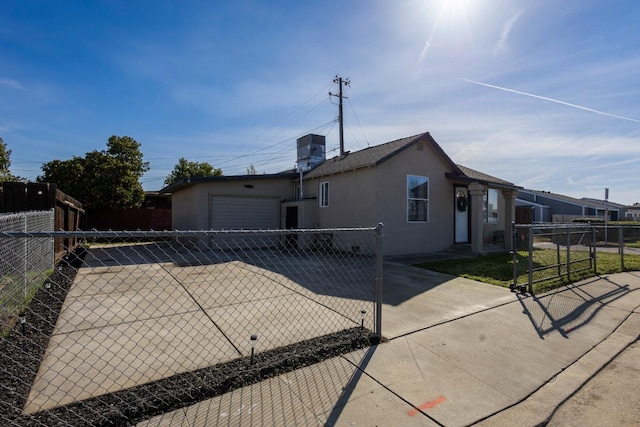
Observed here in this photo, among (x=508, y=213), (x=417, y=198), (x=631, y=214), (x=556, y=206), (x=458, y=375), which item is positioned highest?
(x=556, y=206)

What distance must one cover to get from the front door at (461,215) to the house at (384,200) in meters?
0.04

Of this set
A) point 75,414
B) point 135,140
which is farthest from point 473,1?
point 135,140

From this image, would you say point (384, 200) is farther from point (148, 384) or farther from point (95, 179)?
point (95, 179)

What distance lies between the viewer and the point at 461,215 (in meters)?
13.6

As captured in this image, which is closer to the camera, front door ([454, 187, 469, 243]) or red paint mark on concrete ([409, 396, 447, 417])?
red paint mark on concrete ([409, 396, 447, 417])

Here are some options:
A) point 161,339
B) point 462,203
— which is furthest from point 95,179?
point 462,203

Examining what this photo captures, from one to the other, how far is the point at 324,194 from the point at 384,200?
332cm

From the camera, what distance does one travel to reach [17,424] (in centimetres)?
212

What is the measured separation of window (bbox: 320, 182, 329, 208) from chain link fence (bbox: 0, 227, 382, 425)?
23.0 feet

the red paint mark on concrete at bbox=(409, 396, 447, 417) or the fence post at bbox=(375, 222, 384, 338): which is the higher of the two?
the fence post at bbox=(375, 222, 384, 338)

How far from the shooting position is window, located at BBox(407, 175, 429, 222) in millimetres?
11953

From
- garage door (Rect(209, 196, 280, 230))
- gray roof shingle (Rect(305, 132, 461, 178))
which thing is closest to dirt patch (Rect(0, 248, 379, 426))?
gray roof shingle (Rect(305, 132, 461, 178))

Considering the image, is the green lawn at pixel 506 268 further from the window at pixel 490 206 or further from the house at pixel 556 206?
the house at pixel 556 206

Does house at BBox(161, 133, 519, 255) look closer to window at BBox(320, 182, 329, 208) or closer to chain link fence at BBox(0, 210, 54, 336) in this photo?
window at BBox(320, 182, 329, 208)
